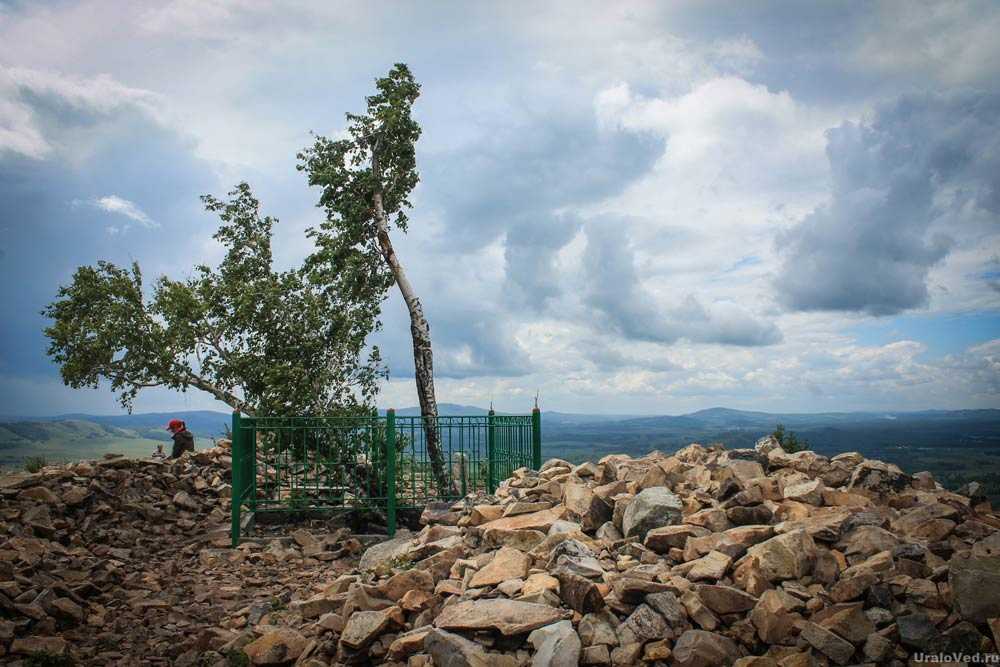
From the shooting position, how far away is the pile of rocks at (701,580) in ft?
20.4

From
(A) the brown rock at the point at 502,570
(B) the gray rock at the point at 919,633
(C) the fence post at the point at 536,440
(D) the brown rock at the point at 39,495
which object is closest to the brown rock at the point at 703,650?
(B) the gray rock at the point at 919,633

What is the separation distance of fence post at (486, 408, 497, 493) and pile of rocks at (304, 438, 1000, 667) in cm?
402

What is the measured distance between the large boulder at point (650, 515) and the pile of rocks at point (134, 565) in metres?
4.36

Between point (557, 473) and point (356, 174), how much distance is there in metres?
11.0

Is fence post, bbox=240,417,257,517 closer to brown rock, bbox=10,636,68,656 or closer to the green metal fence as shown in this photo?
the green metal fence

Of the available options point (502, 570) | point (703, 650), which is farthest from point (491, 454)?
point (703, 650)

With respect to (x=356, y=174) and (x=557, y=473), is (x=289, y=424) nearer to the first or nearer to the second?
(x=557, y=473)

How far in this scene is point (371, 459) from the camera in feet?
48.4

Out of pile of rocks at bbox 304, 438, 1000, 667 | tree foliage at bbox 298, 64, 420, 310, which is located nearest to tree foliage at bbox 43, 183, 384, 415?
tree foliage at bbox 298, 64, 420, 310

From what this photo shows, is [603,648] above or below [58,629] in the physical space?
above

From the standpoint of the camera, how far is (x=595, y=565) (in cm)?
756

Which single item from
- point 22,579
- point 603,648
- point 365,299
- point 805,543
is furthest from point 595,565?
point 365,299

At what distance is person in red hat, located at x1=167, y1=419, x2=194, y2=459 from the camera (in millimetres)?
18312

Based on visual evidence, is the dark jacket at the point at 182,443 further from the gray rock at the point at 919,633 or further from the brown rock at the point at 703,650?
the gray rock at the point at 919,633
